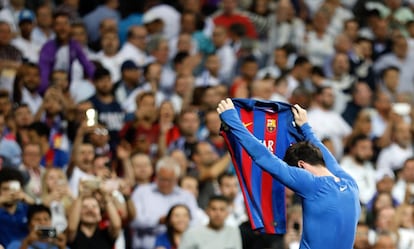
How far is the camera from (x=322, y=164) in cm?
1095

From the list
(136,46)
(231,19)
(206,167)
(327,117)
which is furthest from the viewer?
(231,19)

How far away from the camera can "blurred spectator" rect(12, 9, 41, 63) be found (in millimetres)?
17594

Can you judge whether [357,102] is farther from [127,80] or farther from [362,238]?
[362,238]

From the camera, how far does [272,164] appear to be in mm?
10617

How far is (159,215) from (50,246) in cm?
176

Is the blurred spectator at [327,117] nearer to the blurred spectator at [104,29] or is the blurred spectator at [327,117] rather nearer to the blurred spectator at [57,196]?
the blurred spectator at [104,29]

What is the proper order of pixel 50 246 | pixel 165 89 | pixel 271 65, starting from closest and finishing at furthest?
1. pixel 50 246
2. pixel 165 89
3. pixel 271 65

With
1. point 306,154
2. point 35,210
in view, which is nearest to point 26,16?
point 35,210

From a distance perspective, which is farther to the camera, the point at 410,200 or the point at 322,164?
the point at 410,200

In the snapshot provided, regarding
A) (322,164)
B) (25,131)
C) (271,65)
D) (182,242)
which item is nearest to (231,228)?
(182,242)

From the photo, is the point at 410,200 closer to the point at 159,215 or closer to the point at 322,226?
the point at 159,215

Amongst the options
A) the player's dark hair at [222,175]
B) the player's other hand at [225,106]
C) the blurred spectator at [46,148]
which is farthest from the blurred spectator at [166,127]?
the player's other hand at [225,106]

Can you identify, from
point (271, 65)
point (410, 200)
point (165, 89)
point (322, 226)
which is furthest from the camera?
point (271, 65)

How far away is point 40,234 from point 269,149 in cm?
301
